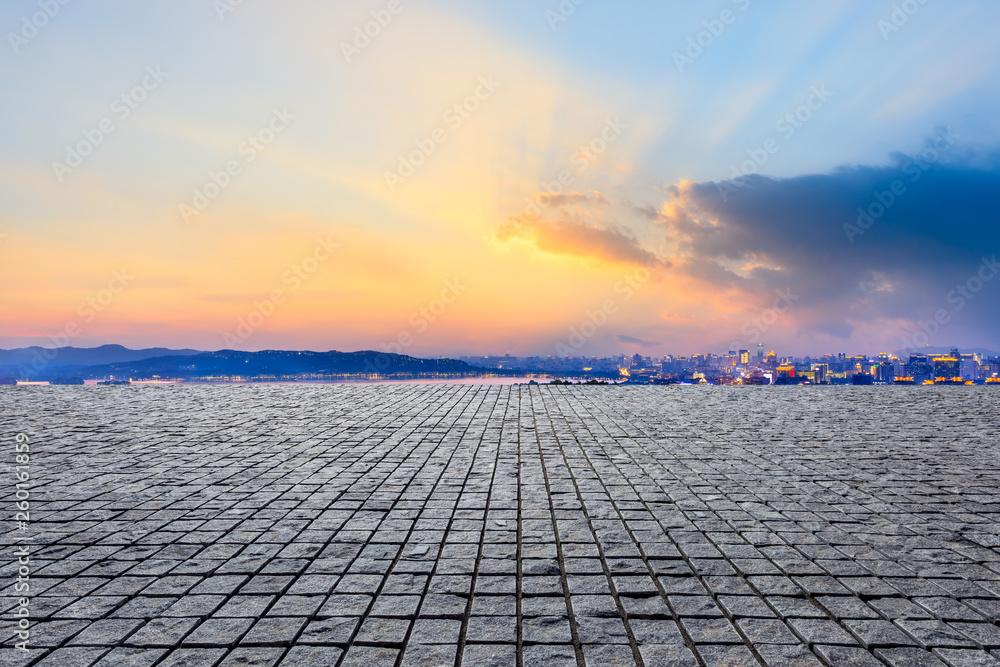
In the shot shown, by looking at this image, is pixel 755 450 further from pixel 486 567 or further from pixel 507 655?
pixel 507 655

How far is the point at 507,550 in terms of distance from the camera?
12.4 feet

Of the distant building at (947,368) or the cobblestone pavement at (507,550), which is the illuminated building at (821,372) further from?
the cobblestone pavement at (507,550)

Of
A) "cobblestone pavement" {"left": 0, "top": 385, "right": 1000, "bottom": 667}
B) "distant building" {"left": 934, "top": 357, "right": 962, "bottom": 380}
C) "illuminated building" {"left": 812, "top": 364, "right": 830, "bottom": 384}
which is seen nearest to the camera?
"cobblestone pavement" {"left": 0, "top": 385, "right": 1000, "bottom": 667}

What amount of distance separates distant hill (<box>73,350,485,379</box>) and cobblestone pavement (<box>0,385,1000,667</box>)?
14283 millimetres

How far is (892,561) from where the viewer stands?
3639 mm

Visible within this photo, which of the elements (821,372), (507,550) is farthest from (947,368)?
(507,550)

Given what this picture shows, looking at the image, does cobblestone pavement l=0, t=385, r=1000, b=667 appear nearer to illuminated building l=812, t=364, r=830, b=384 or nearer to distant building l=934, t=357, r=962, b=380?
illuminated building l=812, t=364, r=830, b=384

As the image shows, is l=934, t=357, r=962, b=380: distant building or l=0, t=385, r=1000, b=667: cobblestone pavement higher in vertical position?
l=934, t=357, r=962, b=380: distant building

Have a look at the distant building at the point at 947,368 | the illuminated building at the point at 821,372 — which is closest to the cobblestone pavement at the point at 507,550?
the illuminated building at the point at 821,372

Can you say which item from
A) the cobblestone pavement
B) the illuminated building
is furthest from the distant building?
the cobblestone pavement

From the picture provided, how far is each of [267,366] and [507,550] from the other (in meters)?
21.1

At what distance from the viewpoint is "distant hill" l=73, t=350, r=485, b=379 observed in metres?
22.4

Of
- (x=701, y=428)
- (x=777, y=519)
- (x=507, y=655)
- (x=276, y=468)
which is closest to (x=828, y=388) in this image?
(x=701, y=428)

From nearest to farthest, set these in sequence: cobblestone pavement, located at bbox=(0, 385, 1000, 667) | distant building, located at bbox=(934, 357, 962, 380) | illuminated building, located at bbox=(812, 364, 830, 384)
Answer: cobblestone pavement, located at bbox=(0, 385, 1000, 667) < distant building, located at bbox=(934, 357, 962, 380) < illuminated building, located at bbox=(812, 364, 830, 384)
